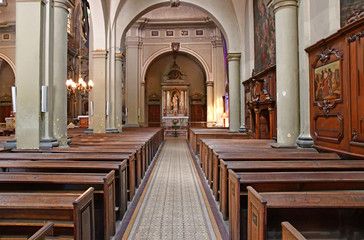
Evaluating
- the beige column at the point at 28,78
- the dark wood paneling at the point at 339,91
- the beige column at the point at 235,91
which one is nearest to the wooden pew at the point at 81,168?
the beige column at the point at 28,78

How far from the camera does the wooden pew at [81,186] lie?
270cm

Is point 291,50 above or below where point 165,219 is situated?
above

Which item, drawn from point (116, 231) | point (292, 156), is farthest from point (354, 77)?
point (116, 231)

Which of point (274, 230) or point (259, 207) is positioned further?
point (274, 230)

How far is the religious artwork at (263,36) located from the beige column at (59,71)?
5.52m

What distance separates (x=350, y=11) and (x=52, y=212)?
5046 millimetres

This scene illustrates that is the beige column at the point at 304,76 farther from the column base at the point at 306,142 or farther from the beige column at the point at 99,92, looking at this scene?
the beige column at the point at 99,92

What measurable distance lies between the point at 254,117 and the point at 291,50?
3.99 meters

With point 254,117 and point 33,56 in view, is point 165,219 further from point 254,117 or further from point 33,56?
point 254,117

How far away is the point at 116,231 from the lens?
321 cm

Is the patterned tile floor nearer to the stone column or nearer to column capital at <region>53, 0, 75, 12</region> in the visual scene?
the stone column

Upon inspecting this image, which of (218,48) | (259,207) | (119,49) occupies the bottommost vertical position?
(259,207)

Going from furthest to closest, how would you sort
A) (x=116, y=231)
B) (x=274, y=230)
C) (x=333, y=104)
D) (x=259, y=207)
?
(x=333, y=104), (x=116, y=231), (x=274, y=230), (x=259, y=207)

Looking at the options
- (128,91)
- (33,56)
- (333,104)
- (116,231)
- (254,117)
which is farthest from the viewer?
(128,91)
